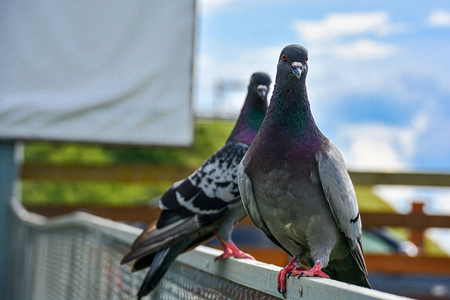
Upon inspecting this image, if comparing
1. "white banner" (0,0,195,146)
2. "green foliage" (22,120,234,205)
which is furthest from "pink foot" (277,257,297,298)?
"green foliage" (22,120,234,205)

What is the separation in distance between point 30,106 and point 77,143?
40 centimetres

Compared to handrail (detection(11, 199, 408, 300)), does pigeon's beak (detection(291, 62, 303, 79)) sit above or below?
above

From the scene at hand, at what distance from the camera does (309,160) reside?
2211mm

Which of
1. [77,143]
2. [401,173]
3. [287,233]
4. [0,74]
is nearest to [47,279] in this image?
[77,143]

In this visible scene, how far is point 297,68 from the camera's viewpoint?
7.28 ft

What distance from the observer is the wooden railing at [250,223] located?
6020mm

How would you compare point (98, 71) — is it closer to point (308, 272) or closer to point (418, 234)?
point (418, 234)

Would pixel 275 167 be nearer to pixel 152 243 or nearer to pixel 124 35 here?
pixel 152 243

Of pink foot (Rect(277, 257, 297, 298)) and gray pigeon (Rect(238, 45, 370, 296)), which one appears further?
gray pigeon (Rect(238, 45, 370, 296))

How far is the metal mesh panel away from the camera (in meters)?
2.54

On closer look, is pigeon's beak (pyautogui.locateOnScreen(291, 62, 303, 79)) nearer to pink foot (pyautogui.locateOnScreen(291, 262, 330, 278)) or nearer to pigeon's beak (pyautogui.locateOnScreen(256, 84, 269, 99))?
pink foot (pyautogui.locateOnScreen(291, 262, 330, 278))

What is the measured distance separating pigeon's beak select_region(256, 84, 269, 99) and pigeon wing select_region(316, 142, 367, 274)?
812 millimetres

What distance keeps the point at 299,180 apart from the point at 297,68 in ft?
1.04

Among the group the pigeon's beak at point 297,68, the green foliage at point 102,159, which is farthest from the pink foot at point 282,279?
the green foliage at point 102,159
